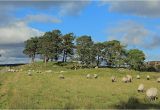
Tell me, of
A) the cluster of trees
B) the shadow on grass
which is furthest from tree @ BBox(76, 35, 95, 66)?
the shadow on grass

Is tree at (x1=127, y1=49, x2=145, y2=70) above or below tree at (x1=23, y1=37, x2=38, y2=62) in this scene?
below

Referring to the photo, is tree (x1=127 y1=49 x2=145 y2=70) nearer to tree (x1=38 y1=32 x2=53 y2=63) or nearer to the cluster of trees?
the cluster of trees

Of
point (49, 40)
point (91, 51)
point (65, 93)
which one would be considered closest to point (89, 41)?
point (91, 51)

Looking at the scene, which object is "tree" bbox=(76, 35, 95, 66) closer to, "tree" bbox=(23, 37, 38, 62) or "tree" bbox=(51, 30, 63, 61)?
"tree" bbox=(51, 30, 63, 61)

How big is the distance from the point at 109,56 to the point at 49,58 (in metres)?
26.4

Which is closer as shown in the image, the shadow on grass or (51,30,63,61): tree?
the shadow on grass

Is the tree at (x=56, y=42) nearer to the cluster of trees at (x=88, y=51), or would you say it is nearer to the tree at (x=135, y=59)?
the cluster of trees at (x=88, y=51)

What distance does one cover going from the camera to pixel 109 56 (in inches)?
6206

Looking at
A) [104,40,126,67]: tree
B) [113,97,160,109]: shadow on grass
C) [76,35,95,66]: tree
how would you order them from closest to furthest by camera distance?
1. [113,97,160,109]: shadow on grass
2. [76,35,95,66]: tree
3. [104,40,126,67]: tree

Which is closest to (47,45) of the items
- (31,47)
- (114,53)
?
(114,53)

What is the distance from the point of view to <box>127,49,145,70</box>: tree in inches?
6058

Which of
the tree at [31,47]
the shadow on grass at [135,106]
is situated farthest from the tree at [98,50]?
the shadow on grass at [135,106]

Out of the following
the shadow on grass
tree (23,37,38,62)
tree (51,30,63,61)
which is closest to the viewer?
the shadow on grass

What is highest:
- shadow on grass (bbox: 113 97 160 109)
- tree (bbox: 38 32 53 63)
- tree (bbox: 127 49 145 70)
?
tree (bbox: 38 32 53 63)
